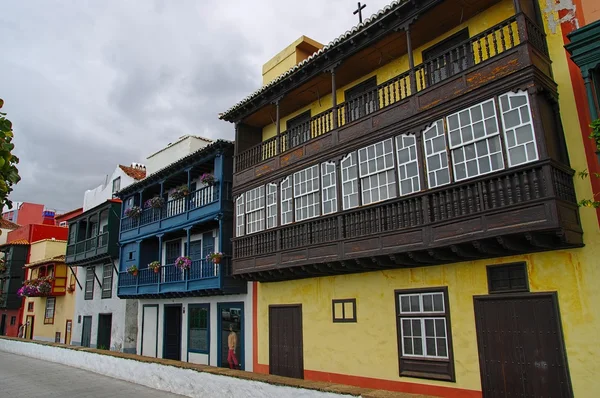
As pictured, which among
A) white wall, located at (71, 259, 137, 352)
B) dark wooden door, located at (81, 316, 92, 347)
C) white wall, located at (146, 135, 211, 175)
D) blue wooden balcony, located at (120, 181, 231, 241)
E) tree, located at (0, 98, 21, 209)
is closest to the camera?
tree, located at (0, 98, 21, 209)

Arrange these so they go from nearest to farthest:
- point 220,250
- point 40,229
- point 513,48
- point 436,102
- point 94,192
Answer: point 513,48
point 436,102
point 220,250
point 94,192
point 40,229

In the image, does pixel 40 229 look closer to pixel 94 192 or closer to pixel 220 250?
pixel 94 192

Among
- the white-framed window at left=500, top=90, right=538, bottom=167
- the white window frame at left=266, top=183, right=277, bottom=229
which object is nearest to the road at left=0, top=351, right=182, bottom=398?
the white window frame at left=266, top=183, right=277, bottom=229

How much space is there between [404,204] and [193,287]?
1061 cm

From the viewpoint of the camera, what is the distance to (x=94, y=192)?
3036cm

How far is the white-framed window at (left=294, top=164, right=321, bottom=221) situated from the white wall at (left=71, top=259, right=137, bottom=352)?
14239mm

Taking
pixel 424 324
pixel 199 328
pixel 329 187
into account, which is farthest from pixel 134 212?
pixel 424 324

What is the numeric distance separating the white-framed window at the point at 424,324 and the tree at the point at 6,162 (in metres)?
9.14

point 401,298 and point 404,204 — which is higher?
point 404,204

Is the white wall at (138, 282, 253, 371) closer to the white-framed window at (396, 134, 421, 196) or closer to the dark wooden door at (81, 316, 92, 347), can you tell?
the dark wooden door at (81, 316, 92, 347)

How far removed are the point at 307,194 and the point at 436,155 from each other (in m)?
4.47

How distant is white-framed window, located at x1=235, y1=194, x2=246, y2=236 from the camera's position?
638 inches

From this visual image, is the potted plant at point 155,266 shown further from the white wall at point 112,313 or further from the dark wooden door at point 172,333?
the white wall at point 112,313

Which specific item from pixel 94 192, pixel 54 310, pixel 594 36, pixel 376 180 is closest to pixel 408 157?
pixel 376 180
